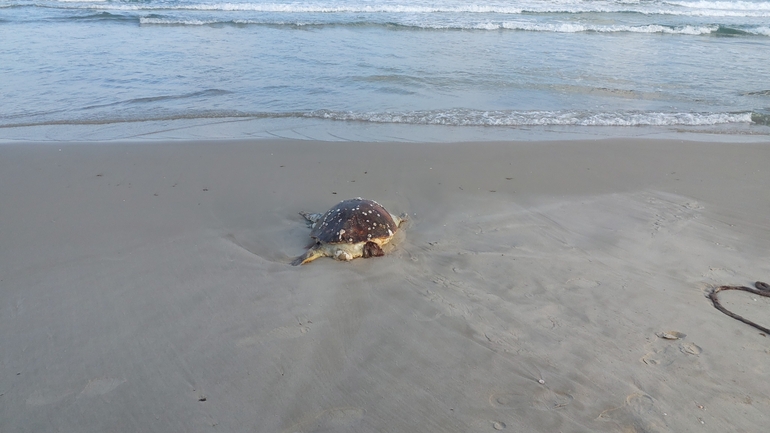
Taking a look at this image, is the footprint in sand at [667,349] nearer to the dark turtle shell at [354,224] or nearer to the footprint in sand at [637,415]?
the footprint in sand at [637,415]

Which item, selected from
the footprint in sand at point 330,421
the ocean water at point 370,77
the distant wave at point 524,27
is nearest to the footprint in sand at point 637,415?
the footprint in sand at point 330,421

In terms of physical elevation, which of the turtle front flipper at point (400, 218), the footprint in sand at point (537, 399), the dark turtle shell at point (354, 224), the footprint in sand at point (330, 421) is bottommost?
the footprint in sand at point (330, 421)

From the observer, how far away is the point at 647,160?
6734 mm

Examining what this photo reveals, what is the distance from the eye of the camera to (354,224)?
14.4 ft

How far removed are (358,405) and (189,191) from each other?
3755 millimetres

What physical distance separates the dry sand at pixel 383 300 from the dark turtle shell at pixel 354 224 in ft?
0.70

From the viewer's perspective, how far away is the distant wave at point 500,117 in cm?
834

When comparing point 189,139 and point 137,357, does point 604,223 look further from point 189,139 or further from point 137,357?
point 189,139

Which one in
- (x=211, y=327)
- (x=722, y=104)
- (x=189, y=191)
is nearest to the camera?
(x=211, y=327)

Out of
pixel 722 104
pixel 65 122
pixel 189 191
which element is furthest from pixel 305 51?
pixel 722 104

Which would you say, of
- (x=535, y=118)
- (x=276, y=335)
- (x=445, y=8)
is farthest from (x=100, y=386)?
(x=445, y=8)

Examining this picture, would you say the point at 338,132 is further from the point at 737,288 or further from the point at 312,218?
the point at 737,288

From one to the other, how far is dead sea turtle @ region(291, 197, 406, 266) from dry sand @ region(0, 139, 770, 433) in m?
0.12

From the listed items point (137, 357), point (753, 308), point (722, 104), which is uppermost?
point (722, 104)
